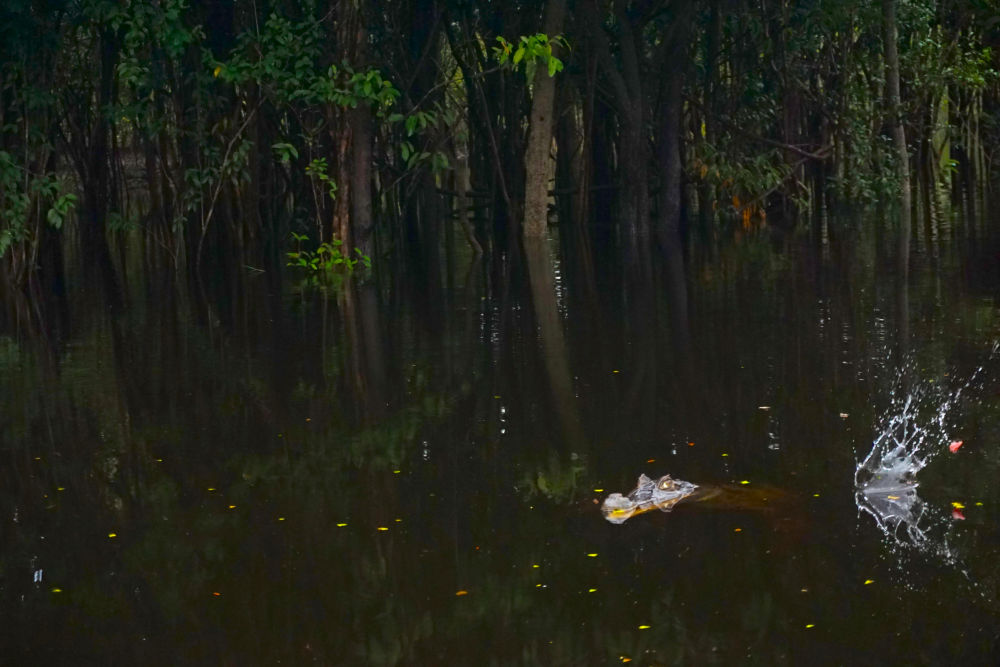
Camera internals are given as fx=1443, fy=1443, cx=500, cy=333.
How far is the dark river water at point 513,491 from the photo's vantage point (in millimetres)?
4535

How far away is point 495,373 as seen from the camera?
8984 millimetres

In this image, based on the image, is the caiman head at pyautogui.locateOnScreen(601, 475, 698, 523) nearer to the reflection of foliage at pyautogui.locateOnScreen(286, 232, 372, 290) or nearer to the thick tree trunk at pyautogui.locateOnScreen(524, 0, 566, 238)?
the reflection of foliage at pyautogui.locateOnScreen(286, 232, 372, 290)

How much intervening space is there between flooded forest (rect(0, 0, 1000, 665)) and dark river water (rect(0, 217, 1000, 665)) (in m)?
0.02

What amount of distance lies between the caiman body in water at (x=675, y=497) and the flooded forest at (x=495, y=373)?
19 mm

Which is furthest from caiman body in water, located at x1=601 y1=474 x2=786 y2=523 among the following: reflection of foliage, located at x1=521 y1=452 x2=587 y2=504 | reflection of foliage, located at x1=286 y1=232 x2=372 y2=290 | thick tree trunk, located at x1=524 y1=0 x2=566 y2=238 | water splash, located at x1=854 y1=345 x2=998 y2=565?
thick tree trunk, located at x1=524 y1=0 x2=566 y2=238

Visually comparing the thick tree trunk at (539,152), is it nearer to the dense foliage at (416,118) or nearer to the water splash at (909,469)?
the dense foliage at (416,118)

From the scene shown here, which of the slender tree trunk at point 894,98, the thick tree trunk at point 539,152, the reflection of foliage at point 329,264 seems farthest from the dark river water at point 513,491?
the slender tree trunk at point 894,98

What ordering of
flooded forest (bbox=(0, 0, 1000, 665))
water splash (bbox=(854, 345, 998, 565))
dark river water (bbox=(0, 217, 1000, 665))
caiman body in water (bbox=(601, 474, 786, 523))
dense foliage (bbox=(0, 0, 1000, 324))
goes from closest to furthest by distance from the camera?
dark river water (bbox=(0, 217, 1000, 665)) < flooded forest (bbox=(0, 0, 1000, 665)) < water splash (bbox=(854, 345, 998, 565)) < caiman body in water (bbox=(601, 474, 786, 523)) < dense foliage (bbox=(0, 0, 1000, 324))

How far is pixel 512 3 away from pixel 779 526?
16.5 m

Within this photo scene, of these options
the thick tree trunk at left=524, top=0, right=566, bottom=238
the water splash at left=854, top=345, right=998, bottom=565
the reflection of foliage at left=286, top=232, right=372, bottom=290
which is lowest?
the water splash at left=854, top=345, right=998, bottom=565

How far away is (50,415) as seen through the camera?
8.45 m

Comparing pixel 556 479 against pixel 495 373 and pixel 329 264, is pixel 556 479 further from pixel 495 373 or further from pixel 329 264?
pixel 329 264

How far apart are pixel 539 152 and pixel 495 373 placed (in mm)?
9996

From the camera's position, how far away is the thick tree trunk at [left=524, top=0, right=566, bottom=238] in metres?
18.4
